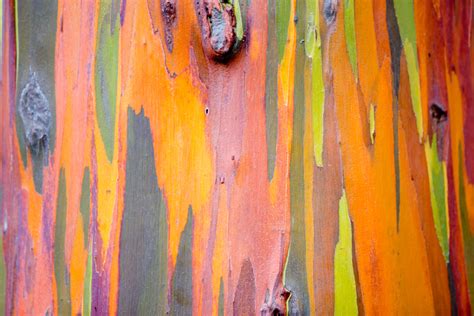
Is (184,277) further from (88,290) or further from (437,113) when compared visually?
(437,113)

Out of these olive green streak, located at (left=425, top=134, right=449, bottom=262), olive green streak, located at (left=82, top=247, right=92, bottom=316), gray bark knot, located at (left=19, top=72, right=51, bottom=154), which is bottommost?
olive green streak, located at (left=82, top=247, right=92, bottom=316)

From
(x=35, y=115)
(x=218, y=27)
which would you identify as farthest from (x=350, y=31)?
(x=35, y=115)

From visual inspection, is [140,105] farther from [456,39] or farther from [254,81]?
[456,39]

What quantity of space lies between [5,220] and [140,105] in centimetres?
26

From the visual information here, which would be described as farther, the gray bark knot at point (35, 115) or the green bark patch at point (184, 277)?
the gray bark knot at point (35, 115)

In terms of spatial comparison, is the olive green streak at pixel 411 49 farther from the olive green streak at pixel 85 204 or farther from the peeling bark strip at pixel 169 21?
the olive green streak at pixel 85 204

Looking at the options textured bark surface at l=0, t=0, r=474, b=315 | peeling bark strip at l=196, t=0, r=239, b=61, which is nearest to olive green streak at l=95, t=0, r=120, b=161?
textured bark surface at l=0, t=0, r=474, b=315

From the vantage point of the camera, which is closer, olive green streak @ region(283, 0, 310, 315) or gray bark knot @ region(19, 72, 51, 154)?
olive green streak @ region(283, 0, 310, 315)

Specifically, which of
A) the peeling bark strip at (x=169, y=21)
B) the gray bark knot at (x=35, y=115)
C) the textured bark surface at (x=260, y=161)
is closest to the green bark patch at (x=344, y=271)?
the textured bark surface at (x=260, y=161)

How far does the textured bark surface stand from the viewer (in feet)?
2.28

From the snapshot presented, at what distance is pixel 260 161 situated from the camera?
70 cm

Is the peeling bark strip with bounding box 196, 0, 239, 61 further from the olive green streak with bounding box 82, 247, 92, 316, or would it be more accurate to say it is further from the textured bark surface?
the olive green streak with bounding box 82, 247, 92, 316

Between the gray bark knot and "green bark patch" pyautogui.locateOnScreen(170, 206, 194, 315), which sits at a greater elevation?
the gray bark knot

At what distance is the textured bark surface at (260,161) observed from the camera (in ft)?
2.28
